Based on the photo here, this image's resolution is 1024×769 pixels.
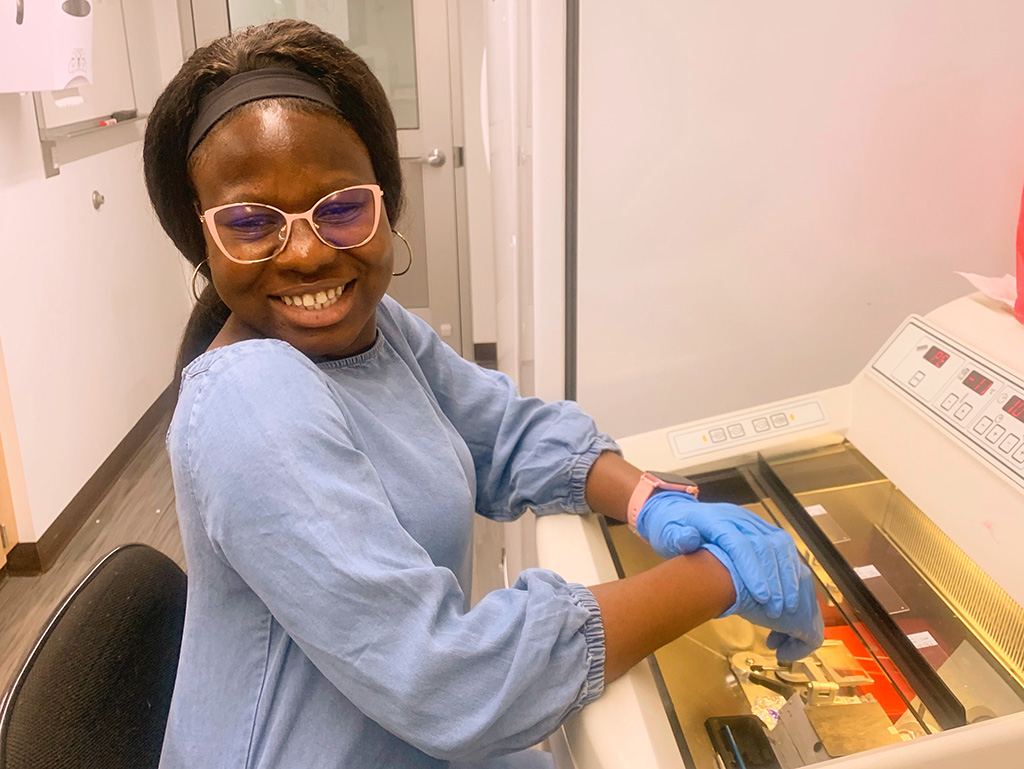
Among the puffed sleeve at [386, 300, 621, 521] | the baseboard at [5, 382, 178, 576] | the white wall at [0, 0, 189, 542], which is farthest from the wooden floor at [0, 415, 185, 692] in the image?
the puffed sleeve at [386, 300, 621, 521]

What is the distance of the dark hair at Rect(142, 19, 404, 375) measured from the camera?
824 millimetres

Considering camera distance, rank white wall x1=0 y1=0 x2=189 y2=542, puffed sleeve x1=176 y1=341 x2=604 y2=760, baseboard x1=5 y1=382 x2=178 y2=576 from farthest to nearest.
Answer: baseboard x1=5 y1=382 x2=178 y2=576 → white wall x1=0 y1=0 x2=189 y2=542 → puffed sleeve x1=176 y1=341 x2=604 y2=760

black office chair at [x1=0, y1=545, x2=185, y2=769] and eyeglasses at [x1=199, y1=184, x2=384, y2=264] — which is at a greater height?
eyeglasses at [x1=199, y1=184, x2=384, y2=264]

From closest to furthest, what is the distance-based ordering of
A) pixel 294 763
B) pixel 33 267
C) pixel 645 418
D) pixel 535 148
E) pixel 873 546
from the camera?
pixel 294 763 → pixel 873 546 → pixel 535 148 → pixel 645 418 → pixel 33 267

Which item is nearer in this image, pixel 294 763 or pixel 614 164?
pixel 294 763

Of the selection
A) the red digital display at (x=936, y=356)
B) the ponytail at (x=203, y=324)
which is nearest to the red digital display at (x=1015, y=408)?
the red digital display at (x=936, y=356)

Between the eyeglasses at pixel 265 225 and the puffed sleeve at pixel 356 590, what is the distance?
14cm

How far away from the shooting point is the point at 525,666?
2.20 feet

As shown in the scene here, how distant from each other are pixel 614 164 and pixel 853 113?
0.35m

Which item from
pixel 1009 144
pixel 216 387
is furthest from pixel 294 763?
pixel 1009 144

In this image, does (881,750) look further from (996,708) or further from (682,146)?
(682,146)

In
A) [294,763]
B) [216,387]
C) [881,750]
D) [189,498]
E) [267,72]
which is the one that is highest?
[267,72]

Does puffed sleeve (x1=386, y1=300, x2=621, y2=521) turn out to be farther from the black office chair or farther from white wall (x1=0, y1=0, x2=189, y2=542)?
white wall (x1=0, y1=0, x2=189, y2=542)

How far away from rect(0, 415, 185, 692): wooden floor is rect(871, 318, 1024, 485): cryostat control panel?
1870 millimetres
